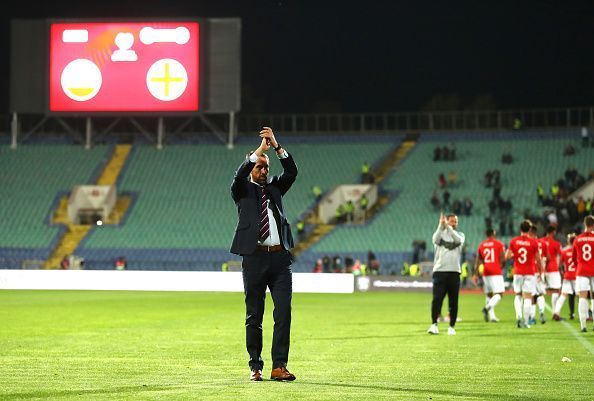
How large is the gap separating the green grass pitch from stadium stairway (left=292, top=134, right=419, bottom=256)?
27.2 metres

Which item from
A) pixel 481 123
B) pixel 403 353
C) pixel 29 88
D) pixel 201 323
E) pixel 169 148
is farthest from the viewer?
pixel 481 123

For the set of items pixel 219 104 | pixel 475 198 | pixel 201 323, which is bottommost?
pixel 201 323

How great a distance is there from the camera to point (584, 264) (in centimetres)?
2134

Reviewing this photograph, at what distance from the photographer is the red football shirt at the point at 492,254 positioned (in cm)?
2494

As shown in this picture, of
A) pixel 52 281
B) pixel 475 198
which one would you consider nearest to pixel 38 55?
pixel 52 281

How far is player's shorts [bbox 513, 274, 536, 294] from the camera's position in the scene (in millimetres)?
23297

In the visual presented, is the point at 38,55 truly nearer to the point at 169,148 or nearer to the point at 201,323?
the point at 169,148

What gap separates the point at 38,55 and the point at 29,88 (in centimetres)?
209

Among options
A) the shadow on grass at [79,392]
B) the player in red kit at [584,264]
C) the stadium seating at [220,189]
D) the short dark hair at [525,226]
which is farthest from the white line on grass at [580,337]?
the stadium seating at [220,189]

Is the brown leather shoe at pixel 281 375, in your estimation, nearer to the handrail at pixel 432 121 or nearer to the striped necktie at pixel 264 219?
the striped necktie at pixel 264 219

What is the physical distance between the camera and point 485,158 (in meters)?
61.3

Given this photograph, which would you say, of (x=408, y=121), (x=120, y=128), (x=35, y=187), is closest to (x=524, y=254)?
(x=408, y=121)

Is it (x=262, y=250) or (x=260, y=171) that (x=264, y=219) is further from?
(x=260, y=171)

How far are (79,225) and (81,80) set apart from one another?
808 cm
